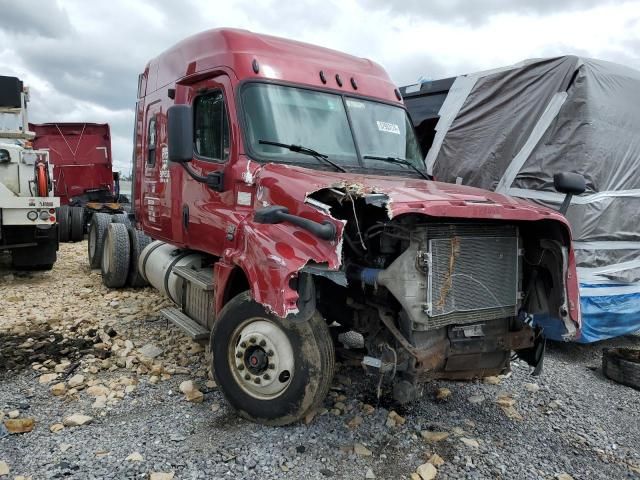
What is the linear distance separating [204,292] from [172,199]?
1.24m

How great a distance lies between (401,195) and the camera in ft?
10.0

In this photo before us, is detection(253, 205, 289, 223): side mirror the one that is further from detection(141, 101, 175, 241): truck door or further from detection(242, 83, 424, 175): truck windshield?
detection(141, 101, 175, 241): truck door

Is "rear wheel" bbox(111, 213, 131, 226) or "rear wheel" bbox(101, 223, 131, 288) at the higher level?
"rear wheel" bbox(111, 213, 131, 226)

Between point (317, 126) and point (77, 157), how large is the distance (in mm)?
11882

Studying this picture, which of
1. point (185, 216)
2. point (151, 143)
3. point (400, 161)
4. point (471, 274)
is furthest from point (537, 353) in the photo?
point (151, 143)

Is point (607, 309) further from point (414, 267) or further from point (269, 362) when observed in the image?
point (269, 362)

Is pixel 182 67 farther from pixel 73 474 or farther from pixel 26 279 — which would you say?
pixel 26 279

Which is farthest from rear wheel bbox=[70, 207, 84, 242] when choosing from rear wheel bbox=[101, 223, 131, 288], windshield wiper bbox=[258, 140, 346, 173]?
windshield wiper bbox=[258, 140, 346, 173]

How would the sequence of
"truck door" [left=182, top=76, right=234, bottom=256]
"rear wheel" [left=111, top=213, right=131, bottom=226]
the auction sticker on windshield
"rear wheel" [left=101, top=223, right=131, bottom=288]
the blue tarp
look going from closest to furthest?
1. "truck door" [left=182, top=76, right=234, bottom=256]
2. the auction sticker on windshield
3. the blue tarp
4. "rear wheel" [left=101, top=223, right=131, bottom=288]
5. "rear wheel" [left=111, top=213, right=131, bottom=226]

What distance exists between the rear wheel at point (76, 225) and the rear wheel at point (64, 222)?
7 cm

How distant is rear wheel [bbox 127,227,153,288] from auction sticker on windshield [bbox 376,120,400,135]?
13.2ft

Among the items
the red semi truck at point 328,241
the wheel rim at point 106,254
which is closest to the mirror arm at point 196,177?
the red semi truck at point 328,241

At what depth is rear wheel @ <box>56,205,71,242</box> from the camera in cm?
1186

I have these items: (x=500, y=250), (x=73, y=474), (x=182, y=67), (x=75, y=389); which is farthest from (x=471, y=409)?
(x=182, y=67)
